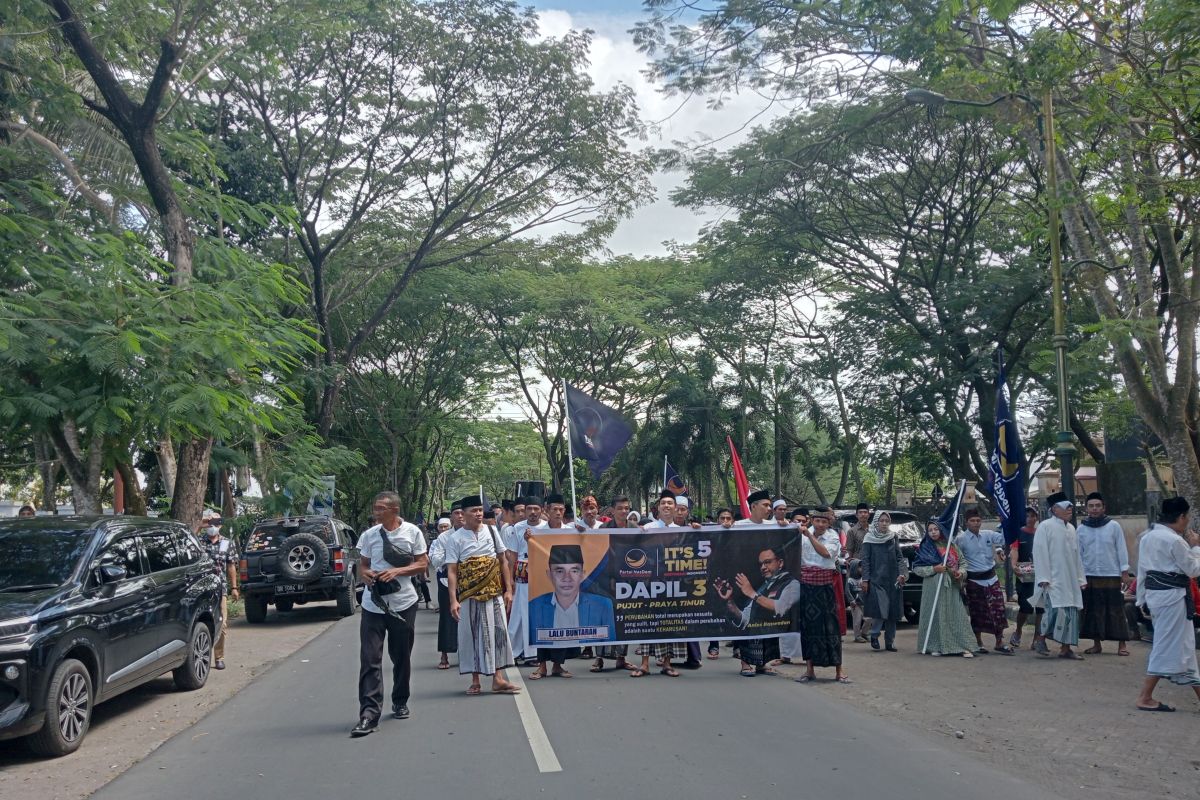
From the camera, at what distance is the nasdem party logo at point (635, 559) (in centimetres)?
1136

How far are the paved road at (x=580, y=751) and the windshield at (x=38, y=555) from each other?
164 cm

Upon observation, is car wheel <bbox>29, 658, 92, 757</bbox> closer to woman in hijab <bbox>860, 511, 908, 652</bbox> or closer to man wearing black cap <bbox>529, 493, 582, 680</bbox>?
man wearing black cap <bbox>529, 493, 582, 680</bbox>

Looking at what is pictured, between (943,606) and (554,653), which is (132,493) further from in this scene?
(943,606)

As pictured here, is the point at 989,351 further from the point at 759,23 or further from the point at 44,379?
the point at 44,379

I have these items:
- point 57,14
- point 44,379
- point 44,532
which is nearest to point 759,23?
point 57,14

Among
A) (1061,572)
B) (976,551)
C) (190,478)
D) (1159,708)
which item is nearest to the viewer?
(1159,708)

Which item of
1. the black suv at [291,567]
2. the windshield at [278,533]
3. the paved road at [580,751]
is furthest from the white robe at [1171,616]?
the windshield at [278,533]

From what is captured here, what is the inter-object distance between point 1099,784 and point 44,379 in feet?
35.5

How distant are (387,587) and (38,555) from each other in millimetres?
2986

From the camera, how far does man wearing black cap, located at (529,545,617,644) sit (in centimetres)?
1111

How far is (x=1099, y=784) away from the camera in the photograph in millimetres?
6617

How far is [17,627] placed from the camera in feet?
24.7

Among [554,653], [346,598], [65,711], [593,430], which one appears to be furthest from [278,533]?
[65,711]

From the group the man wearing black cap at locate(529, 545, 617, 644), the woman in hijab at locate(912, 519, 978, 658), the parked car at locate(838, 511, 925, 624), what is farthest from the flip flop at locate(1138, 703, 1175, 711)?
the parked car at locate(838, 511, 925, 624)
